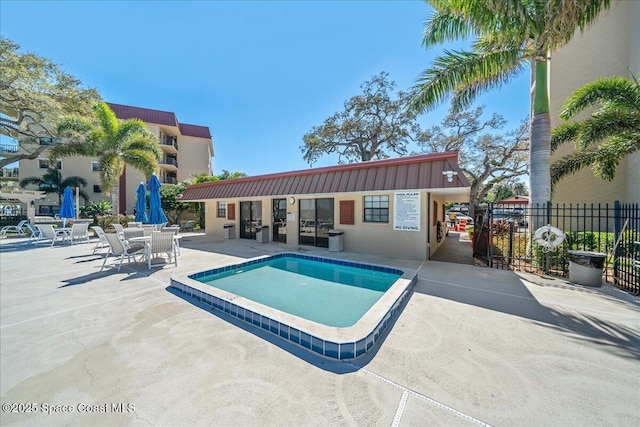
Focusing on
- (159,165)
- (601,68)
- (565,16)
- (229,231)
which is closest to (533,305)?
(565,16)

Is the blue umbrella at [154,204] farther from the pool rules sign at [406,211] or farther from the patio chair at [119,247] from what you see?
the pool rules sign at [406,211]

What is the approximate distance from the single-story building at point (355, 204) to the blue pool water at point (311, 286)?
7.55 ft

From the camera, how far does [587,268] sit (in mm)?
5379

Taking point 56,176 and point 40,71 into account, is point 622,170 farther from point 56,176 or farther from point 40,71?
point 56,176

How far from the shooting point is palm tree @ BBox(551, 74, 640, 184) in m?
6.82

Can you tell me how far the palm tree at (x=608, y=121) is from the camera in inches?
269

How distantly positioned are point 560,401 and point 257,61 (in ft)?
51.9

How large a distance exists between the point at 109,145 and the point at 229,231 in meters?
10.4

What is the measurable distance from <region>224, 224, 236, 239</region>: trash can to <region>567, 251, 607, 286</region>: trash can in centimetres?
1348

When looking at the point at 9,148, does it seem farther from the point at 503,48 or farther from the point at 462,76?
the point at 503,48

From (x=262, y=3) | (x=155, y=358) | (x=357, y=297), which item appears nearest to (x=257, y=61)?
(x=262, y=3)

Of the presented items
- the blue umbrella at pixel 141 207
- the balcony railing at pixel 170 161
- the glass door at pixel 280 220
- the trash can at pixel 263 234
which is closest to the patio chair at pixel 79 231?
the blue umbrella at pixel 141 207

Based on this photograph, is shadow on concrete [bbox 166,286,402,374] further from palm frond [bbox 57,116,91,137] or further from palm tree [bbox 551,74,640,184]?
palm frond [bbox 57,116,91,137]

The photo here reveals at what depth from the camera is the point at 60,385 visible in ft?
7.64
